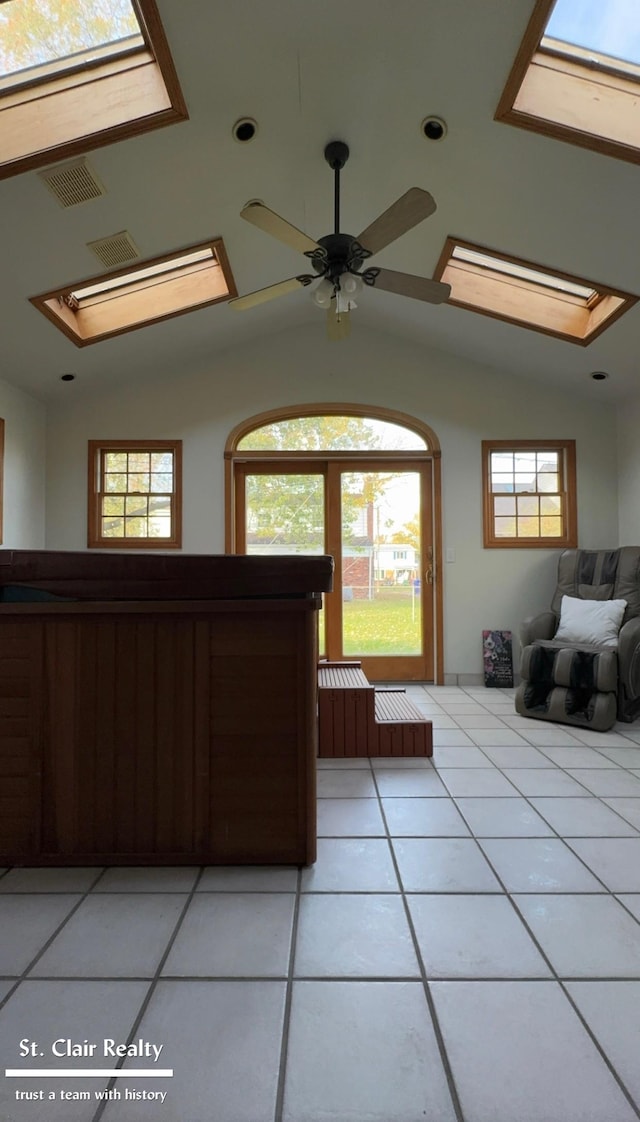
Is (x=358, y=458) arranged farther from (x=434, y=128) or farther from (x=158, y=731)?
(x=158, y=731)

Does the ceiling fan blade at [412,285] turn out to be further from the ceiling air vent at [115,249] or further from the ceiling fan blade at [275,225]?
the ceiling air vent at [115,249]

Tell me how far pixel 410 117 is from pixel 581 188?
0.93 metres

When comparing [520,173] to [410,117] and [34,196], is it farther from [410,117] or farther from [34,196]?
[34,196]

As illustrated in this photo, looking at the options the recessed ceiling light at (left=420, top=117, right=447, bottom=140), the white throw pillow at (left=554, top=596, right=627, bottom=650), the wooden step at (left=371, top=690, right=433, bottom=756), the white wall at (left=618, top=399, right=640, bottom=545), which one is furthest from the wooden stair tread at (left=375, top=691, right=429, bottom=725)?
the recessed ceiling light at (left=420, top=117, right=447, bottom=140)

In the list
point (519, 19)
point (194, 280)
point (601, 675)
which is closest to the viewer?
point (519, 19)

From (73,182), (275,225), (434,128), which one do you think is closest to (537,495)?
(434,128)

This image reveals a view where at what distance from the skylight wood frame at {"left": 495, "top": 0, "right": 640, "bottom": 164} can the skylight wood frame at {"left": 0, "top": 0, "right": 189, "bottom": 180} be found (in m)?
1.58

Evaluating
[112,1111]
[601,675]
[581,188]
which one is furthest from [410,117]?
[112,1111]

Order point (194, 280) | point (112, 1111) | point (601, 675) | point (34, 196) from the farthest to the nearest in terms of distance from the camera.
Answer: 1. point (194, 280)
2. point (601, 675)
3. point (34, 196)
4. point (112, 1111)

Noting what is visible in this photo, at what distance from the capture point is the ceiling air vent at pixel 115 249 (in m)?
2.98

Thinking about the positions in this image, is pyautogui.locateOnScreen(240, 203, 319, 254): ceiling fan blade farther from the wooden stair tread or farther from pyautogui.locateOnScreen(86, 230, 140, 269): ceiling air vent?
the wooden stair tread

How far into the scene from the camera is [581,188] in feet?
8.53

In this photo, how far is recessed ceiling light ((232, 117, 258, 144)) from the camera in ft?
8.25

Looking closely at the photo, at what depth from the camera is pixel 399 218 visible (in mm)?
2256
